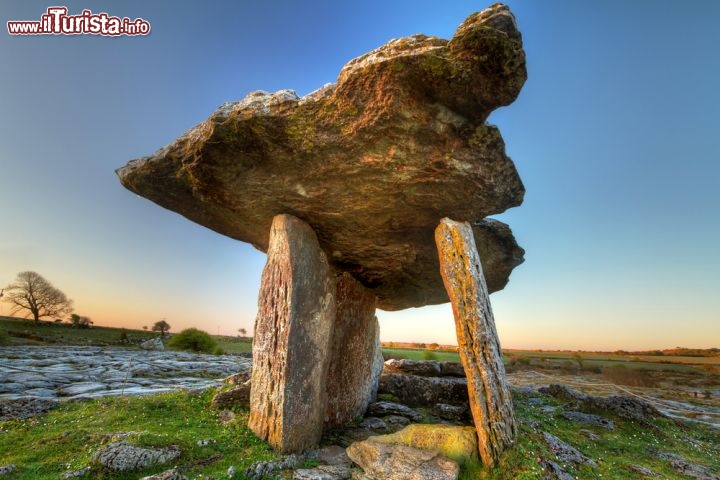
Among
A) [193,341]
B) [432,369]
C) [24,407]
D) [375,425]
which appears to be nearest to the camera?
[24,407]

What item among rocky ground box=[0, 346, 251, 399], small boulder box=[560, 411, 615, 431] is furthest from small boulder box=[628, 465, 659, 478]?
rocky ground box=[0, 346, 251, 399]

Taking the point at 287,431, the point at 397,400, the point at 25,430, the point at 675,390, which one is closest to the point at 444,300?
the point at 397,400

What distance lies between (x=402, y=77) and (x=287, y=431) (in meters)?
7.12

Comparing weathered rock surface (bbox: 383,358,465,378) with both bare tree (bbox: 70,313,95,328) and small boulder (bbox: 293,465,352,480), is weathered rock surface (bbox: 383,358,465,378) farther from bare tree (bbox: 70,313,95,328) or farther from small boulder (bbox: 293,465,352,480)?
bare tree (bbox: 70,313,95,328)

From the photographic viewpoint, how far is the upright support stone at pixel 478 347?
6332 mm

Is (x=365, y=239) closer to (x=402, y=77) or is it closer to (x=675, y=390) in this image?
A: (x=402, y=77)

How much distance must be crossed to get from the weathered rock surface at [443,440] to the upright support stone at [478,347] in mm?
256

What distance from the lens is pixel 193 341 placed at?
31391 millimetres

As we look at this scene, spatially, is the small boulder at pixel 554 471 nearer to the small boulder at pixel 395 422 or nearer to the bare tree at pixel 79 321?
the small boulder at pixel 395 422

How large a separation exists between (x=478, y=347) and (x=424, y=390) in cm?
649

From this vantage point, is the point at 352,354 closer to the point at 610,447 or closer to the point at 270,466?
the point at 270,466

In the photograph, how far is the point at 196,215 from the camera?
9.41 meters

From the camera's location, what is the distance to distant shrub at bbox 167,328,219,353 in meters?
31.0

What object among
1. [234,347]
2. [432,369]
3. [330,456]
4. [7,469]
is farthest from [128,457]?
[234,347]
